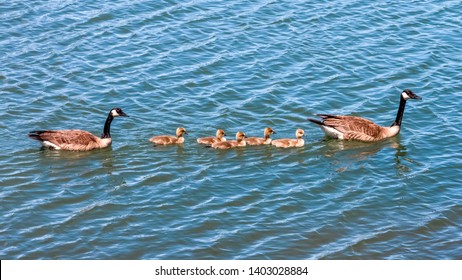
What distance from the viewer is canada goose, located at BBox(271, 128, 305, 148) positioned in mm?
20578

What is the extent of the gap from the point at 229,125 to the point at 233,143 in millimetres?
1483

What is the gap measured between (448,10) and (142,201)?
560 inches

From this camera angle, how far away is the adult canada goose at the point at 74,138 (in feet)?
66.4

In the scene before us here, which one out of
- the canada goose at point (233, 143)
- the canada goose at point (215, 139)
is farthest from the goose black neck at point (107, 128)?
the canada goose at point (233, 143)

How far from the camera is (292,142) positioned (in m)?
20.7

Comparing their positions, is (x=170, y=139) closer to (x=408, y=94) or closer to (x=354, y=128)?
(x=354, y=128)

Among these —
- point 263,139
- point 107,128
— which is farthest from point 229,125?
point 107,128

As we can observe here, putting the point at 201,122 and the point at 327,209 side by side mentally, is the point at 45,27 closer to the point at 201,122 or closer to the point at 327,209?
the point at 201,122

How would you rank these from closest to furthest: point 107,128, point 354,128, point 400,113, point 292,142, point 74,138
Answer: point 74,138
point 292,142
point 107,128
point 354,128
point 400,113

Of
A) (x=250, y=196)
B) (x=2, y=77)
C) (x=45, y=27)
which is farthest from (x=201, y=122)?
(x=45, y=27)

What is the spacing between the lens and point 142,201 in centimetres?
1806

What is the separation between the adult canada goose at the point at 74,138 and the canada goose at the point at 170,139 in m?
1.01

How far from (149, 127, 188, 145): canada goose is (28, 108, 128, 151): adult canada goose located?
39.8 inches

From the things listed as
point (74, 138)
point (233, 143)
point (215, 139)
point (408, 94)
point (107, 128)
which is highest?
point (408, 94)
